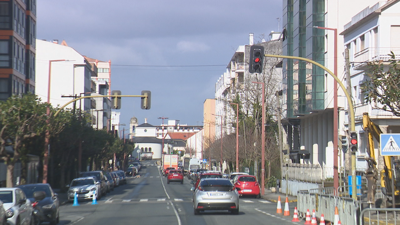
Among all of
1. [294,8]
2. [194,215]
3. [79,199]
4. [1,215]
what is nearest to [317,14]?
[294,8]

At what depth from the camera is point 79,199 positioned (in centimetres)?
3650

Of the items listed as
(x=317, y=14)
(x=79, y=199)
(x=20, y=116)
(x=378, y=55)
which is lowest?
(x=79, y=199)

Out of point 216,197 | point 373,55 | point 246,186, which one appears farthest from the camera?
point 246,186

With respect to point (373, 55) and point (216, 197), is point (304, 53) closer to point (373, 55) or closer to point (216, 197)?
point (373, 55)

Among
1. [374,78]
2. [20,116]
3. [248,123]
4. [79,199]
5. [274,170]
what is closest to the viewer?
[374,78]

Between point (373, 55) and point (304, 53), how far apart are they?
43.8 feet

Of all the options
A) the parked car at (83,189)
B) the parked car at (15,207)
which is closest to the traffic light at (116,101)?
the parked car at (83,189)

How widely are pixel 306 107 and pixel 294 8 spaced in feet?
30.8

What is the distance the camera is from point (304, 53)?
4884cm

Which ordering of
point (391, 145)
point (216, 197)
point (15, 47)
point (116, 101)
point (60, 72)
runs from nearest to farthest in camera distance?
point (391, 145) → point (216, 197) → point (116, 101) → point (15, 47) → point (60, 72)

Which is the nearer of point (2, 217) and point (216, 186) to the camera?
point (2, 217)

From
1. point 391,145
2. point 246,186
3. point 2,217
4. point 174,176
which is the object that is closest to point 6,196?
point 2,217

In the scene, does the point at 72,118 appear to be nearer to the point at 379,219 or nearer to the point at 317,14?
the point at 317,14

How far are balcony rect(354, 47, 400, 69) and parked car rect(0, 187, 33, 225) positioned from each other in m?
22.4
